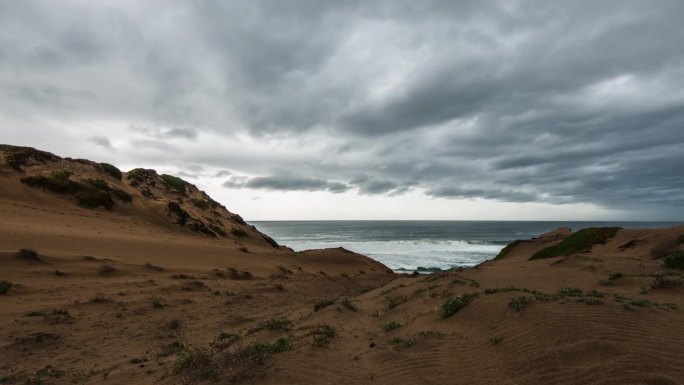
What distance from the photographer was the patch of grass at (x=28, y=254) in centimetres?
1585

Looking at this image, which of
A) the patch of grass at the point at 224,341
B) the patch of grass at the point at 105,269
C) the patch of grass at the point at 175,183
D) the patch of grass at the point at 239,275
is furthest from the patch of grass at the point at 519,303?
the patch of grass at the point at 175,183

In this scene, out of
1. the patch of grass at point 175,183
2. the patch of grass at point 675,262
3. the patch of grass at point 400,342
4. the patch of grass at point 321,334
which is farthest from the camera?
the patch of grass at point 175,183

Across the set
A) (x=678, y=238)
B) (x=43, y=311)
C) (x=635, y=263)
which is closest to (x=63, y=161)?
(x=43, y=311)

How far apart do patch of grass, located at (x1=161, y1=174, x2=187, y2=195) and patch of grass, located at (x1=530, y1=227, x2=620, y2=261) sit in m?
45.9

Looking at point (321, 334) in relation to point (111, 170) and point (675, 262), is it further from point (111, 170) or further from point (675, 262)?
point (111, 170)

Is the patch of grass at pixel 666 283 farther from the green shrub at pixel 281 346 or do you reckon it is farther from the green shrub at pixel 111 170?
the green shrub at pixel 111 170

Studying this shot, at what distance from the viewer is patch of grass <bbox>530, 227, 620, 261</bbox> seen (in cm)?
3403

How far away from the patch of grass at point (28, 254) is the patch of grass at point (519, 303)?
18953mm

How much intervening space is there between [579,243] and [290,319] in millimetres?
33105

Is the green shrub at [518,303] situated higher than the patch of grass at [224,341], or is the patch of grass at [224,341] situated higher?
the green shrub at [518,303]

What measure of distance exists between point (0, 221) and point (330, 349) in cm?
2276

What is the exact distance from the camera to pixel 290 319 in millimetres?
12797

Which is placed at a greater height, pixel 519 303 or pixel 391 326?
pixel 519 303

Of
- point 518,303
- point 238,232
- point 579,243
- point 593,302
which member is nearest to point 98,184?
point 238,232
